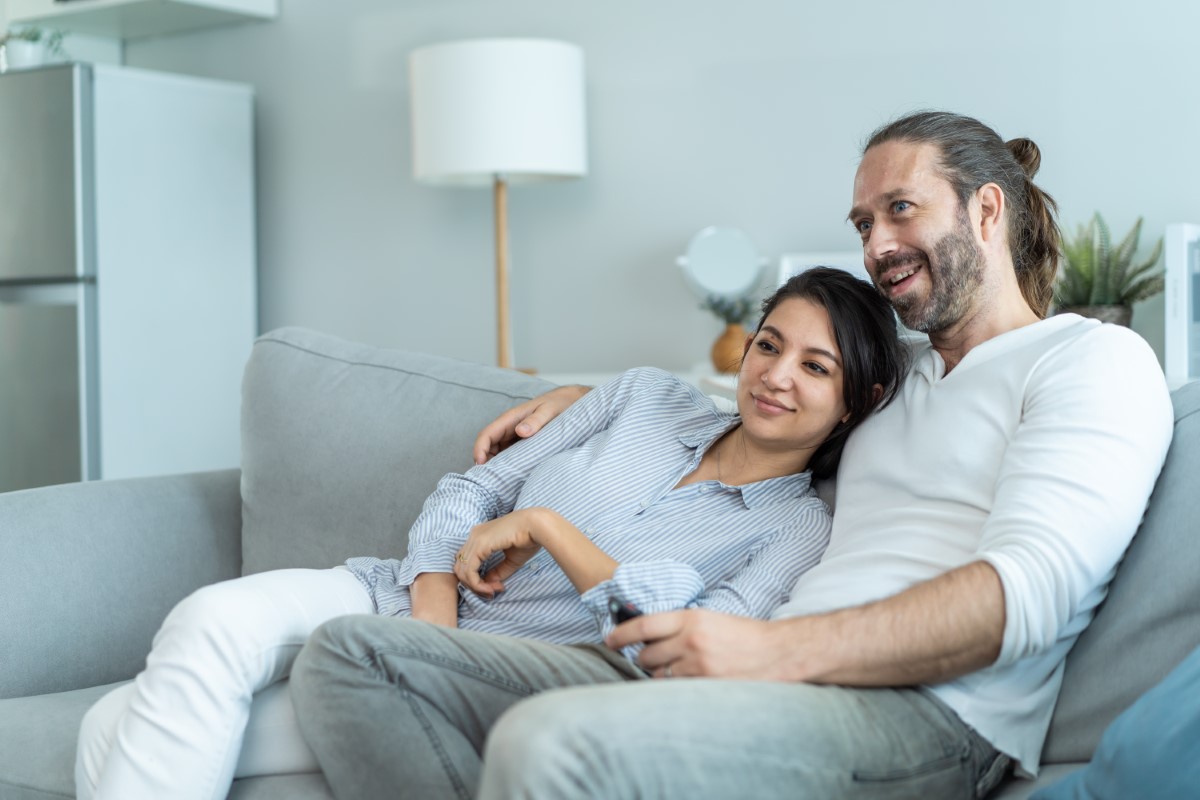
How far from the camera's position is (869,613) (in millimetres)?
1279

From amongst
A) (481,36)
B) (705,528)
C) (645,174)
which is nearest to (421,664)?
(705,528)

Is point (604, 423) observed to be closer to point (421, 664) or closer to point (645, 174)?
point (421, 664)

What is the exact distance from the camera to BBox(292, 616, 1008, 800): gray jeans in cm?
107

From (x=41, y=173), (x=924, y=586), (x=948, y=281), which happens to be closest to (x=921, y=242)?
(x=948, y=281)

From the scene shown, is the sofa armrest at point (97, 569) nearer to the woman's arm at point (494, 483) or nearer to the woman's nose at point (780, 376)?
the woman's arm at point (494, 483)

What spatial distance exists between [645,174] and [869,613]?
2381mm

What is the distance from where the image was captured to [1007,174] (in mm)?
1663

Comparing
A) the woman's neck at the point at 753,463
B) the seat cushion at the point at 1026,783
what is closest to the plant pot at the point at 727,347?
the woman's neck at the point at 753,463

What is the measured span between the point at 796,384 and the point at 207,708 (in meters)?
0.79

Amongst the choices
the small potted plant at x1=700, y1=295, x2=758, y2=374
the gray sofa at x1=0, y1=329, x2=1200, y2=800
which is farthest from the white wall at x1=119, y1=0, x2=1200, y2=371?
the gray sofa at x1=0, y1=329, x2=1200, y2=800

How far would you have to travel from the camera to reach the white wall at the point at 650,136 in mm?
2938

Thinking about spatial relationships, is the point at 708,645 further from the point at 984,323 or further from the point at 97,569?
the point at 97,569

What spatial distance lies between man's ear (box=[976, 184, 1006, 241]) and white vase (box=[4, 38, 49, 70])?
309cm

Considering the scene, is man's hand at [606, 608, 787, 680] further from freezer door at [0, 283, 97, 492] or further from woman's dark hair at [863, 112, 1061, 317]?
freezer door at [0, 283, 97, 492]
